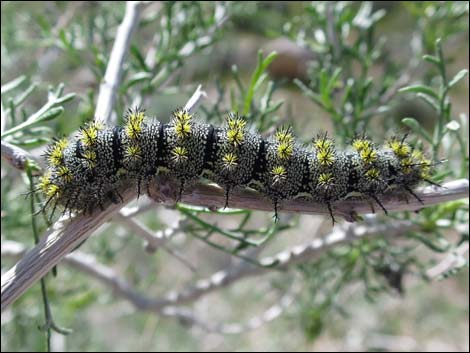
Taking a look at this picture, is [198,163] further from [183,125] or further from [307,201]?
[307,201]

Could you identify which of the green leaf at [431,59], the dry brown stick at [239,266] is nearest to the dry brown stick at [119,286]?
the dry brown stick at [239,266]

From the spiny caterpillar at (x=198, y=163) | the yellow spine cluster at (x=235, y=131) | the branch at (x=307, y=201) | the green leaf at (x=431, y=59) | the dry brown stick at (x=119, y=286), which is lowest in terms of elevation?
the dry brown stick at (x=119, y=286)

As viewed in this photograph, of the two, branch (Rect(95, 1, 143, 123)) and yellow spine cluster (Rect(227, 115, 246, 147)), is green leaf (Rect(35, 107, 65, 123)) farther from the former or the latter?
yellow spine cluster (Rect(227, 115, 246, 147))

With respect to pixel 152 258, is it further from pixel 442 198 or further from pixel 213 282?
pixel 442 198

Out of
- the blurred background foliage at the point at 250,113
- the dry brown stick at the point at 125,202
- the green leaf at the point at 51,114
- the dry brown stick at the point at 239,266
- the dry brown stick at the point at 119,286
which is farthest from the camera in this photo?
the dry brown stick at the point at 119,286

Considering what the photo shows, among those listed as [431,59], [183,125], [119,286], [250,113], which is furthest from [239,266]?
[431,59]

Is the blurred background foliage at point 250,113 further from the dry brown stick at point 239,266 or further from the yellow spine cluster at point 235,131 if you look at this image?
the yellow spine cluster at point 235,131
